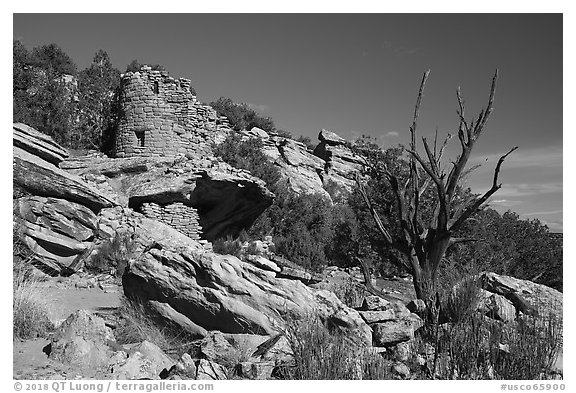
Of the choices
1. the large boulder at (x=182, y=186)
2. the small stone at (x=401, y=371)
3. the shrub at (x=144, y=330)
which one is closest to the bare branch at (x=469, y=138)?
the small stone at (x=401, y=371)

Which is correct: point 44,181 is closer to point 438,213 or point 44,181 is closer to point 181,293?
point 181,293

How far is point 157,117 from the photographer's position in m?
16.5

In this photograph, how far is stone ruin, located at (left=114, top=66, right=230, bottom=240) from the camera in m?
16.4

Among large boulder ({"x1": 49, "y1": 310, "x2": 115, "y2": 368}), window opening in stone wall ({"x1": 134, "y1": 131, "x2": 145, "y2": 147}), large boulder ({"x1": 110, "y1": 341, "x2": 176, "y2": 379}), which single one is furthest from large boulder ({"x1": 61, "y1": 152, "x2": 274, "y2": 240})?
large boulder ({"x1": 110, "y1": 341, "x2": 176, "y2": 379})

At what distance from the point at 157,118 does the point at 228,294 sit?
Answer: 12.1 m

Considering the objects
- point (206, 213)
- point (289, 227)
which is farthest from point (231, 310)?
point (289, 227)

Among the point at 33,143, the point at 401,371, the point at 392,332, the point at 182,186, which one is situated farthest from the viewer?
the point at 182,186

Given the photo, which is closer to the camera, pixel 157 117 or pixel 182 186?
pixel 182 186

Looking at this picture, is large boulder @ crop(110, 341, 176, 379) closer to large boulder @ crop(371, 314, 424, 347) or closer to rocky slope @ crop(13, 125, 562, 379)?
rocky slope @ crop(13, 125, 562, 379)

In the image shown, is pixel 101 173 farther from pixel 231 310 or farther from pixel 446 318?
pixel 446 318

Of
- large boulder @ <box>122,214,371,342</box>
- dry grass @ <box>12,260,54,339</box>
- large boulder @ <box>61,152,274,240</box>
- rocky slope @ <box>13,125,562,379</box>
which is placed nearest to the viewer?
rocky slope @ <box>13,125,562,379</box>

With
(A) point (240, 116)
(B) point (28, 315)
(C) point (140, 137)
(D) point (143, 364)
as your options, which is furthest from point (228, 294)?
(A) point (240, 116)

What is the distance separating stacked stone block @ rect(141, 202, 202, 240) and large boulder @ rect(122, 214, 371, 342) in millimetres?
7083

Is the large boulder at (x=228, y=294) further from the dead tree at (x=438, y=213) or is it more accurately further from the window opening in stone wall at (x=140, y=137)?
the window opening in stone wall at (x=140, y=137)
